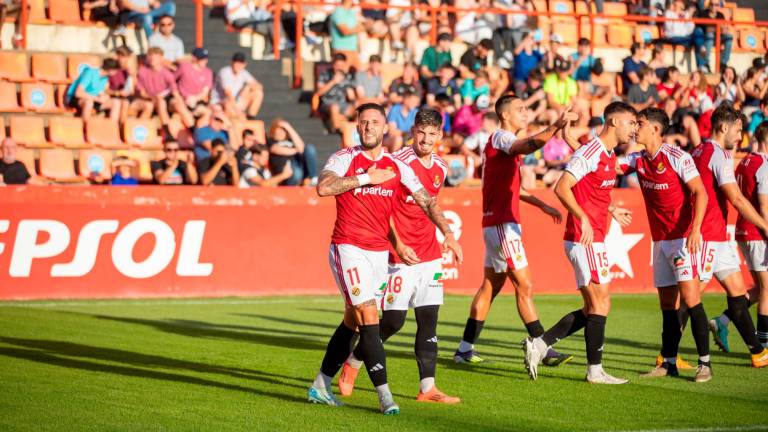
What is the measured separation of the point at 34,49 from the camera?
2267 cm

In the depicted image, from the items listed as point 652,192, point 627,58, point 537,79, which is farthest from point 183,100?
point 652,192

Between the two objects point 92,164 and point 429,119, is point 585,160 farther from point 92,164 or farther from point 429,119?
point 92,164

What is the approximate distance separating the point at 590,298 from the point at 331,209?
8.96 metres

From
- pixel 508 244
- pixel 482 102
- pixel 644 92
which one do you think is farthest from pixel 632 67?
pixel 508 244

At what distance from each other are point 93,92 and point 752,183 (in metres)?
12.8

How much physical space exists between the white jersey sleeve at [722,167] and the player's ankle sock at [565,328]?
6.27 ft

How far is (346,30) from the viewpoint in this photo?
24.4 meters

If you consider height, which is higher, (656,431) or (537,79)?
(656,431)

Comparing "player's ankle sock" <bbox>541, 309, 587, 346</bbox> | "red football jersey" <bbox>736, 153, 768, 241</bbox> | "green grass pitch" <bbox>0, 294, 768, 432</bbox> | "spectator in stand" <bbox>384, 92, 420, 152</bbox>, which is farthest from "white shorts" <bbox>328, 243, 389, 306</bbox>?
"spectator in stand" <bbox>384, 92, 420, 152</bbox>

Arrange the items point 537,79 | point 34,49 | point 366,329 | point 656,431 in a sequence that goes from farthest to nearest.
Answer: point 537,79 → point 34,49 → point 366,329 → point 656,431

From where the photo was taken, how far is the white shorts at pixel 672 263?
35.7 ft

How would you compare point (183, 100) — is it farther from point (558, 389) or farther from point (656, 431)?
point (656, 431)

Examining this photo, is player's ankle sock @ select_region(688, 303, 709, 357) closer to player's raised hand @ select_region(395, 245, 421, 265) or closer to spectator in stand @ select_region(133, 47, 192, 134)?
player's raised hand @ select_region(395, 245, 421, 265)

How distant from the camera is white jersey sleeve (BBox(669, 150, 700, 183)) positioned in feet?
35.3
